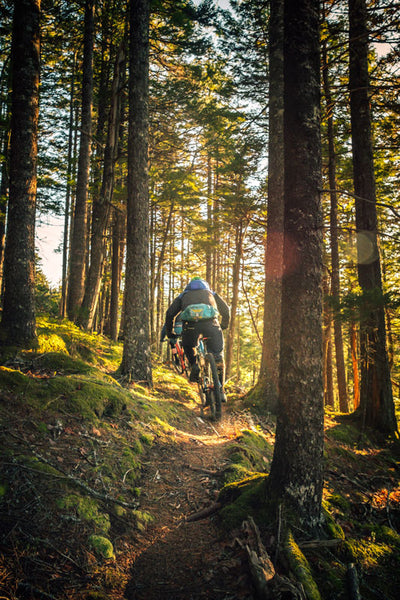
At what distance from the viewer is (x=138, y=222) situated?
721 centimetres

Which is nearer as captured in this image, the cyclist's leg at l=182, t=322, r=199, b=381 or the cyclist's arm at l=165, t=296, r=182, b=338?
the cyclist's leg at l=182, t=322, r=199, b=381

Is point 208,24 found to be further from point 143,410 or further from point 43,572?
point 43,572

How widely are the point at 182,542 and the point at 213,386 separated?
3.88 meters

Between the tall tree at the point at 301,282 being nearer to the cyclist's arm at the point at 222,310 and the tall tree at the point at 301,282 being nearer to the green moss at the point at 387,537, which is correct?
the green moss at the point at 387,537

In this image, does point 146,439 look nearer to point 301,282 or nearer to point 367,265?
point 301,282

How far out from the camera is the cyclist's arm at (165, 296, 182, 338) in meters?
6.96

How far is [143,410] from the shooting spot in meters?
5.34

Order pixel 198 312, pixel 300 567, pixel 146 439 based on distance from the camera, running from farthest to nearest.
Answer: pixel 198 312 → pixel 146 439 → pixel 300 567

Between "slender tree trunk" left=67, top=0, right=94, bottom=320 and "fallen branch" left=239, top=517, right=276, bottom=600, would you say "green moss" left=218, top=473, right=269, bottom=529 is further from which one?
"slender tree trunk" left=67, top=0, right=94, bottom=320

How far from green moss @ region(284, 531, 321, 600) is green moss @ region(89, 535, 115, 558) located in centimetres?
134

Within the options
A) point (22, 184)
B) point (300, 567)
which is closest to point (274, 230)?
point (22, 184)

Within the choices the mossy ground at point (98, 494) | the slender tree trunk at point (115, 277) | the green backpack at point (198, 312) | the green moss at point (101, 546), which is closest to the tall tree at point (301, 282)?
the mossy ground at point (98, 494)

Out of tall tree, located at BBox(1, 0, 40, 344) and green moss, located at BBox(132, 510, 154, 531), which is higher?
tall tree, located at BBox(1, 0, 40, 344)

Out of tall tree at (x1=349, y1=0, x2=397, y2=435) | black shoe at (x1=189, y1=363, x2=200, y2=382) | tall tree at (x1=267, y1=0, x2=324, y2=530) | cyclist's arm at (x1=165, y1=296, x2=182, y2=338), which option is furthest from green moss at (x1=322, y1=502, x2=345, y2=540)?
tall tree at (x1=349, y1=0, x2=397, y2=435)
